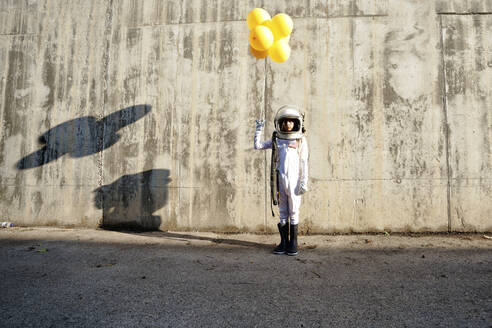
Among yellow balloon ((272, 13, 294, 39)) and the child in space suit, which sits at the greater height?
yellow balloon ((272, 13, 294, 39))

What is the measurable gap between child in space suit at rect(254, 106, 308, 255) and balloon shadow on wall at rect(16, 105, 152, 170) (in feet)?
8.87

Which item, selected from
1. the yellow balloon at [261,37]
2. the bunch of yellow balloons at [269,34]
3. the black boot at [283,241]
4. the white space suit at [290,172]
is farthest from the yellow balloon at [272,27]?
the black boot at [283,241]

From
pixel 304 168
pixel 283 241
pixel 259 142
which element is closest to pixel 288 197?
pixel 304 168

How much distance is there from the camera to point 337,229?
5035 millimetres

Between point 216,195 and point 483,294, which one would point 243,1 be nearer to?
point 216,195

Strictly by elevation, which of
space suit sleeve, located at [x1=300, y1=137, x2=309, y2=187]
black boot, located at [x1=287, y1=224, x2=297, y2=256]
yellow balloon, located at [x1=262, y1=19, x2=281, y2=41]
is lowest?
black boot, located at [x1=287, y1=224, x2=297, y2=256]

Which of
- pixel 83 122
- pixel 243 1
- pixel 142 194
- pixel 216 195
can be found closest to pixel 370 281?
pixel 216 195

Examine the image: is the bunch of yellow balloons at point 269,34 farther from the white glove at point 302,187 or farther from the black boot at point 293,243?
the black boot at point 293,243

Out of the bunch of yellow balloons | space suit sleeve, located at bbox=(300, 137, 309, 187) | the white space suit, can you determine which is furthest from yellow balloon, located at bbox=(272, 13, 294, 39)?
space suit sleeve, located at bbox=(300, 137, 309, 187)

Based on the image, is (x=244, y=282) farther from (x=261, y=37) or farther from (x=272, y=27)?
(x=272, y=27)

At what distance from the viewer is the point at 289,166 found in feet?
13.8

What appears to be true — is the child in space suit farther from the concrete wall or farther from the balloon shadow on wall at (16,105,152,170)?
the balloon shadow on wall at (16,105,152,170)

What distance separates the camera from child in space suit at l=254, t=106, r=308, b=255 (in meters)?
4.12

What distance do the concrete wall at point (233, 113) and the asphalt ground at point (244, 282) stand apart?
0.68 m
